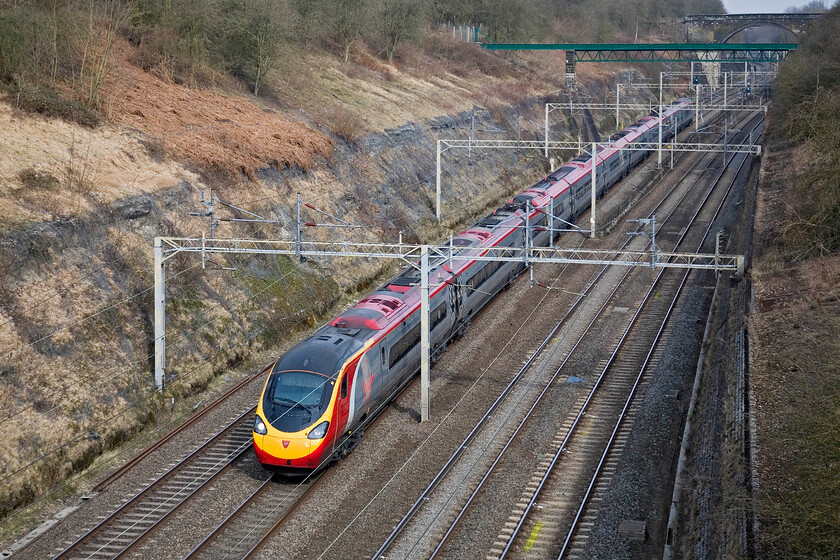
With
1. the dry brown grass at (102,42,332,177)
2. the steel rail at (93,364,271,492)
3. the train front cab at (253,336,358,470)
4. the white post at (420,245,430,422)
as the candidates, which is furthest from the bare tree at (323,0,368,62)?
the train front cab at (253,336,358,470)

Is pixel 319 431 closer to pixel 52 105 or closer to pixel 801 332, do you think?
pixel 801 332

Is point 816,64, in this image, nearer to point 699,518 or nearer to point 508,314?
point 508,314

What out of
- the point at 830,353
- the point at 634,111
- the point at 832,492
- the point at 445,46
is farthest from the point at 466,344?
the point at 634,111

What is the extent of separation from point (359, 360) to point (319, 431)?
220 centimetres

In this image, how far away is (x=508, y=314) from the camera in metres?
31.2

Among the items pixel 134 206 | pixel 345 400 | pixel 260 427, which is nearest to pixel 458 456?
pixel 345 400

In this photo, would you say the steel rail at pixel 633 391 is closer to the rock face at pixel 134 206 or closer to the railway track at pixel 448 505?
the railway track at pixel 448 505

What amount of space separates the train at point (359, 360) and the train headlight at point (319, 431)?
21 mm

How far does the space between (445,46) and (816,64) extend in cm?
2960

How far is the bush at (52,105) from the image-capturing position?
97.1ft

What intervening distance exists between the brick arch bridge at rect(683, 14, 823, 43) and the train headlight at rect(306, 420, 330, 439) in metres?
72.7

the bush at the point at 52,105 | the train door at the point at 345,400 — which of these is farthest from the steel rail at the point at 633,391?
the bush at the point at 52,105

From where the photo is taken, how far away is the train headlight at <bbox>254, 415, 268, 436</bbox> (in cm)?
1942

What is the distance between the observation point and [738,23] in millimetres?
110062
